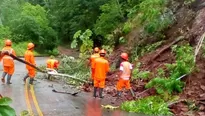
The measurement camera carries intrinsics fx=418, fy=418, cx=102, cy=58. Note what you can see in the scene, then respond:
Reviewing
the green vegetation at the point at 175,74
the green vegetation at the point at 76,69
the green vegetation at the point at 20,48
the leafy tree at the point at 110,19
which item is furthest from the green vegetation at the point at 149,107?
the green vegetation at the point at 20,48

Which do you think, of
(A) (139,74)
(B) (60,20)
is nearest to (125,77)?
(A) (139,74)

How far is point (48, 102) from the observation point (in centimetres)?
1289

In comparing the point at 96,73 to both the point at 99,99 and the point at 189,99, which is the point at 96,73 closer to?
the point at 99,99

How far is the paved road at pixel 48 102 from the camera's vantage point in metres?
11.2

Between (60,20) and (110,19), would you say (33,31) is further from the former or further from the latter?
(110,19)

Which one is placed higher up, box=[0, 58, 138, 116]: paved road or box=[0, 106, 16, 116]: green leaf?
box=[0, 106, 16, 116]: green leaf

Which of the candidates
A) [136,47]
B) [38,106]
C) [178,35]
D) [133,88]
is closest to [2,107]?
[38,106]

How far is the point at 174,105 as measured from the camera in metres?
12.6

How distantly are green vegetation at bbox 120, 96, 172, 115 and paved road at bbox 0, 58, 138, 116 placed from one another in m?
Answer: 0.64

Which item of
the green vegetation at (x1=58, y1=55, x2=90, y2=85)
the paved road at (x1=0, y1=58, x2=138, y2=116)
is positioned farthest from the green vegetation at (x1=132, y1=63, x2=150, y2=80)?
the green vegetation at (x1=58, y1=55, x2=90, y2=85)

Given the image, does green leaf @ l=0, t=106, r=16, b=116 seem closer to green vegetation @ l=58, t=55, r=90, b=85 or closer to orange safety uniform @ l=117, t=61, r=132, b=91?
orange safety uniform @ l=117, t=61, r=132, b=91

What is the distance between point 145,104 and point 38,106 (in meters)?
3.22

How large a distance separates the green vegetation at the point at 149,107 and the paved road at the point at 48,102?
2.09 feet

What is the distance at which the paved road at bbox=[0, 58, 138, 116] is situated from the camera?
36.9 feet
